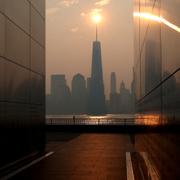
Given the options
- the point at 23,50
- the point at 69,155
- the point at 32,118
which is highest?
the point at 23,50

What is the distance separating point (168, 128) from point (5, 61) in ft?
34.8

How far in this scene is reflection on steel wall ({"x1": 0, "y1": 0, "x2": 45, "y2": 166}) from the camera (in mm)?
16672

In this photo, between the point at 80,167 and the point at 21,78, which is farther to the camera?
the point at 21,78

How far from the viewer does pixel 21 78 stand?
19422 mm

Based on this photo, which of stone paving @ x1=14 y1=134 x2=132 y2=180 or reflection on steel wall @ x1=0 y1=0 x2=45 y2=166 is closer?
stone paving @ x1=14 y1=134 x2=132 y2=180

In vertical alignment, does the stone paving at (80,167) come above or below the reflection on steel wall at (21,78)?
below

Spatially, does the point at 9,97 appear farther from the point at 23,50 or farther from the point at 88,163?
the point at 88,163

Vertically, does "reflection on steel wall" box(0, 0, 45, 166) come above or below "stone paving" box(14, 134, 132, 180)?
above

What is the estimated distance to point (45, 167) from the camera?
17922 mm

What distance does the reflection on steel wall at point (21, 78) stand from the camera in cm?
1667

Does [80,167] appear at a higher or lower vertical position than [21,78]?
lower

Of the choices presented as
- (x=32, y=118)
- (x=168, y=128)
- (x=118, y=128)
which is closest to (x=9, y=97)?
(x=32, y=118)

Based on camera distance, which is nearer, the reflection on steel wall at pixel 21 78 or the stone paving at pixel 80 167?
the stone paving at pixel 80 167

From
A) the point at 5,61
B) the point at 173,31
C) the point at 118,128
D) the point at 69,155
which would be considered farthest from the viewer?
the point at 118,128
